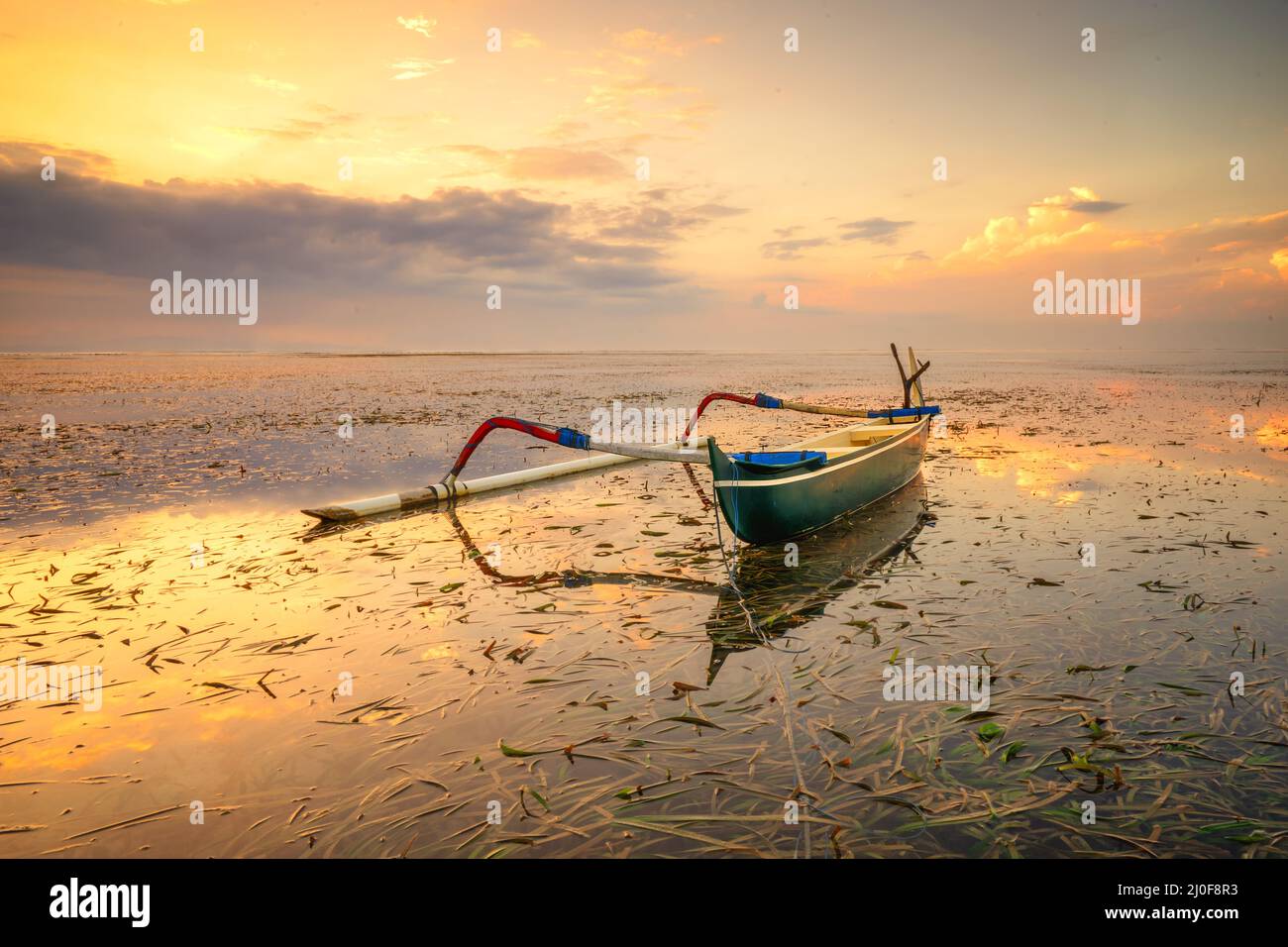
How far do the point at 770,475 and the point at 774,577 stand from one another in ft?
4.34

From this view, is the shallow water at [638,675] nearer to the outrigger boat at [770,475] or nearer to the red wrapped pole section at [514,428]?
the outrigger boat at [770,475]

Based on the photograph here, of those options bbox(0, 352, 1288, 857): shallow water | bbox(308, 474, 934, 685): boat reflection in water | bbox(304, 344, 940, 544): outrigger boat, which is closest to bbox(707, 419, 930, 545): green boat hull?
bbox(304, 344, 940, 544): outrigger boat

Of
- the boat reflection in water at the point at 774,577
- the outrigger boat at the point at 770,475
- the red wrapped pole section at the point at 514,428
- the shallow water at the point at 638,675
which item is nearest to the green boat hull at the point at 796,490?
the outrigger boat at the point at 770,475

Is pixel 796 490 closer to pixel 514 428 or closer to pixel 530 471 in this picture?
pixel 514 428

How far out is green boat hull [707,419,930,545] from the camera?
849 centimetres

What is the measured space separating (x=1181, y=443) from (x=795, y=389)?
27.5 metres

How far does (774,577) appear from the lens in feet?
27.7

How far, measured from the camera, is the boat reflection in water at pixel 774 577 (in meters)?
6.89

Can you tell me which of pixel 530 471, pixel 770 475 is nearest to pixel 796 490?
pixel 770 475

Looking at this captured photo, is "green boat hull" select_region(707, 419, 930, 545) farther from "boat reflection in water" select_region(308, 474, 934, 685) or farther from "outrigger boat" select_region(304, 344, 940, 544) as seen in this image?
"boat reflection in water" select_region(308, 474, 934, 685)

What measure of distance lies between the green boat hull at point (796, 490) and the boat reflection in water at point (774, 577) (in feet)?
1.07

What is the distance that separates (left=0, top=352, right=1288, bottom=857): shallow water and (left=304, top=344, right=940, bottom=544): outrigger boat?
514mm
